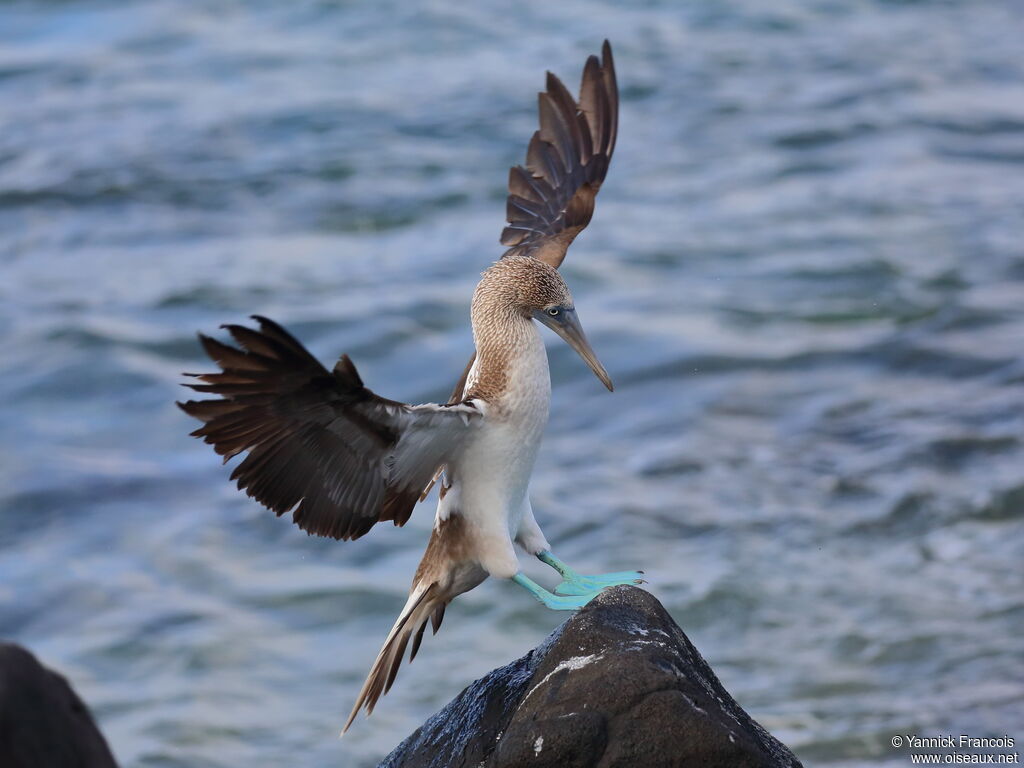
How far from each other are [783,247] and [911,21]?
698 cm

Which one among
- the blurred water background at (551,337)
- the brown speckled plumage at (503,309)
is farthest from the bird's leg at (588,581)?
the blurred water background at (551,337)

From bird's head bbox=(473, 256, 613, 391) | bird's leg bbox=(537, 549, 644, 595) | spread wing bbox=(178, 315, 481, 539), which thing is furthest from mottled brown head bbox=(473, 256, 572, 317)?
bird's leg bbox=(537, 549, 644, 595)

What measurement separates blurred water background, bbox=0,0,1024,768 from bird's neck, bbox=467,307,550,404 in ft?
11.5

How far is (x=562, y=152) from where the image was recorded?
798 cm

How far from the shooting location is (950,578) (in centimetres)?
977

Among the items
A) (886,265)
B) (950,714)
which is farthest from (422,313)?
(950,714)

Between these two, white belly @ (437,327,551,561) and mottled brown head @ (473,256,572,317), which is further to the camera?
mottled brown head @ (473,256,572,317)

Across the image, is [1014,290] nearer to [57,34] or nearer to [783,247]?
[783,247]

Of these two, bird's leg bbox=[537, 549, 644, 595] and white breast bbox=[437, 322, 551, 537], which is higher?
white breast bbox=[437, 322, 551, 537]

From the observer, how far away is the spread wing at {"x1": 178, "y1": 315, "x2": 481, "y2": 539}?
15.8 ft

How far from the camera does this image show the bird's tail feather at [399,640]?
228 inches

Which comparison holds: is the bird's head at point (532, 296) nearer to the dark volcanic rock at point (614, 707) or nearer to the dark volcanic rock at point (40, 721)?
the dark volcanic rock at point (614, 707)

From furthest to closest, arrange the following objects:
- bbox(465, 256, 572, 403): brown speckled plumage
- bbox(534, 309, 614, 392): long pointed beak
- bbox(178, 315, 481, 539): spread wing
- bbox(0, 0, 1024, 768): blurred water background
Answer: bbox(0, 0, 1024, 768): blurred water background, bbox(534, 309, 614, 392): long pointed beak, bbox(465, 256, 572, 403): brown speckled plumage, bbox(178, 315, 481, 539): spread wing

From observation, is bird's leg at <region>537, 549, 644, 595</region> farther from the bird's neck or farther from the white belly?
the bird's neck
